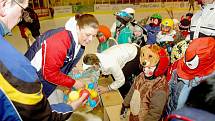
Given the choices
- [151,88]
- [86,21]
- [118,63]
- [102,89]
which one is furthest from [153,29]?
[151,88]

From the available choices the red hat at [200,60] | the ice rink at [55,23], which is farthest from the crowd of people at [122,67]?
the ice rink at [55,23]

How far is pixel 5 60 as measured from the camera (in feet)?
4.18

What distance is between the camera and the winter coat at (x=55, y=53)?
2.40 meters

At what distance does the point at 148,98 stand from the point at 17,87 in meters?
1.24

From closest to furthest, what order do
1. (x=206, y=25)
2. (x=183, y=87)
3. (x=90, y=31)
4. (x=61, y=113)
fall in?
1. (x=61, y=113)
2. (x=183, y=87)
3. (x=90, y=31)
4. (x=206, y=25)

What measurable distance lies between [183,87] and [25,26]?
3.42m

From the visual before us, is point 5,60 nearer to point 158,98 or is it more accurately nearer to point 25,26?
point 158,98

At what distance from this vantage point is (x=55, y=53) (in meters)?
2.39

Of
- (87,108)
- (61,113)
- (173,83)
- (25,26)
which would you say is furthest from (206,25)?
(25,26)

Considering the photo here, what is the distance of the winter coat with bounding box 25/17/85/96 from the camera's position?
240cm

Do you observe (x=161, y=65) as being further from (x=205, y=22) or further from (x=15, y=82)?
(x=15, y=82)

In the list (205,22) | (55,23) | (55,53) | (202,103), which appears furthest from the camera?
(55,23)

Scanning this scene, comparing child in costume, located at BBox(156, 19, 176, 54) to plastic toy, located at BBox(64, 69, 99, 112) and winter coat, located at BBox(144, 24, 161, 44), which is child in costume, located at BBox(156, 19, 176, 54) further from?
plastic toy, located at BBox(64, 69, 99, 112)

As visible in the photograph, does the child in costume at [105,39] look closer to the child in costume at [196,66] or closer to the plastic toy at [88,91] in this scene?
the plastic toy at [88,91]
